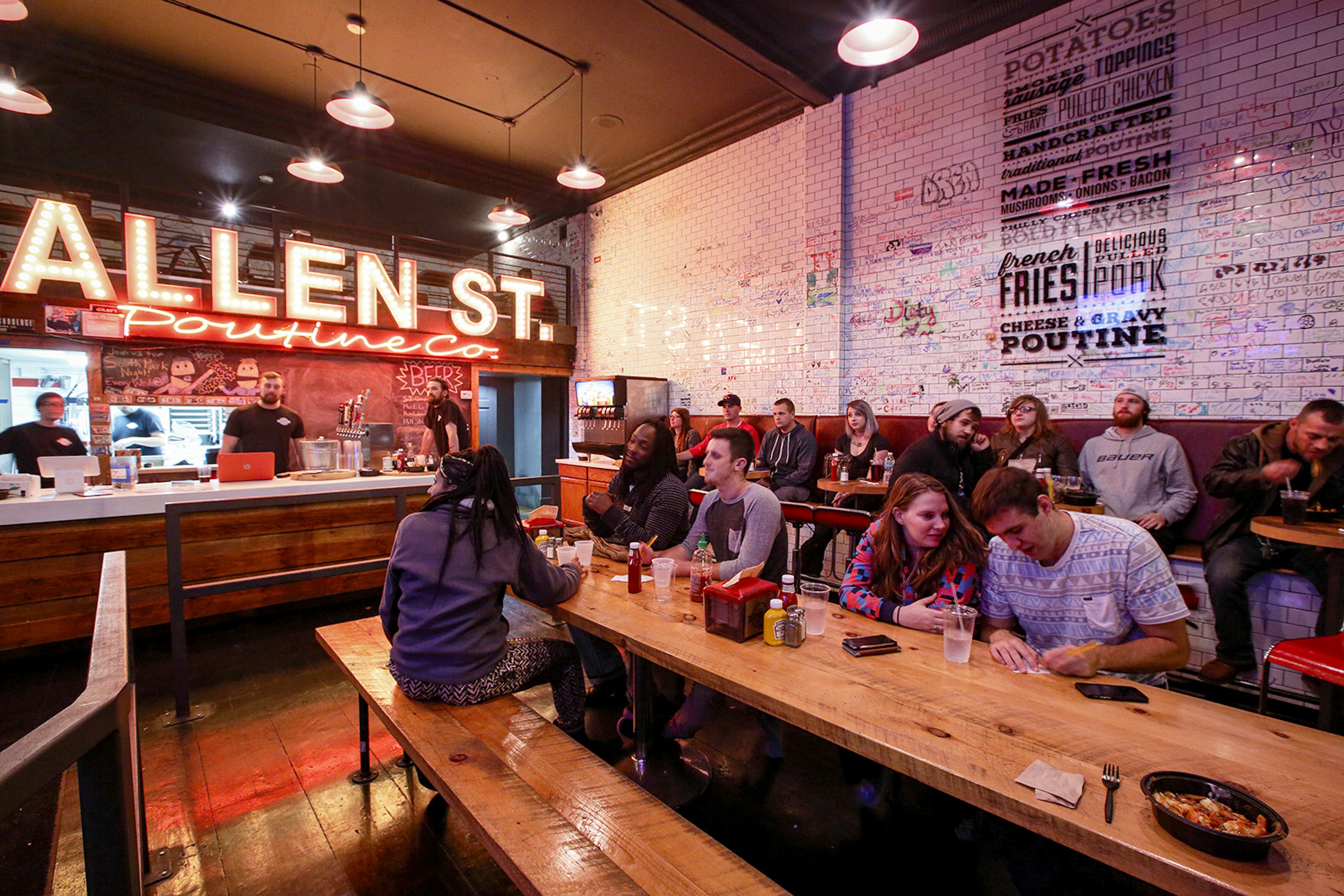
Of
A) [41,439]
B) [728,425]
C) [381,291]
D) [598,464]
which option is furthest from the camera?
[598,464]

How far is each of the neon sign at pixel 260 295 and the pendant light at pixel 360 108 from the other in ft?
8.79

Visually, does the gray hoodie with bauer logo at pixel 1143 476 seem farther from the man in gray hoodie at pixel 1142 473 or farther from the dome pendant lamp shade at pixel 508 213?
the dome pendant lamp shade at pixel 508 213

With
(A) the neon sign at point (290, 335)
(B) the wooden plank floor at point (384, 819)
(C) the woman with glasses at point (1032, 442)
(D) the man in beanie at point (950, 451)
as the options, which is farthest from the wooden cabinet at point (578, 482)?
(B) the wooden plank floor at point (384, 819)

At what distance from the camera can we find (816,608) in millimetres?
2113

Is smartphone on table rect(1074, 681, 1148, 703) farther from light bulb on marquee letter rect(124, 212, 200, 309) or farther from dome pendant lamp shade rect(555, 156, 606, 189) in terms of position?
light bulb on marquee letter rect(124, 212, 200, 309)

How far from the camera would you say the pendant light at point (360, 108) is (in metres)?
4.75

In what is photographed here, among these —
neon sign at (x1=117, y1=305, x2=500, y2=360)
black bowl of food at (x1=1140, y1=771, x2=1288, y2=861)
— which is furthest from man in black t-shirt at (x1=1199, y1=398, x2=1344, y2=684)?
neon sign at (x1=117, y1=305, x2=500, y2=360)

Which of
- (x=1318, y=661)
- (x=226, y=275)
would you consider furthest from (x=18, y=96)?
(x=1318, y=661)

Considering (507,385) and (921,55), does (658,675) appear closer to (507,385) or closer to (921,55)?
(921,55)

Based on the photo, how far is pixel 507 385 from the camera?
1199cm

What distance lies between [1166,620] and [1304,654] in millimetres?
1284

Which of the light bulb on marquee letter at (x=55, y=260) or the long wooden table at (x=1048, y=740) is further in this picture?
the light bulb on marquee letter at (x=55, y=260)

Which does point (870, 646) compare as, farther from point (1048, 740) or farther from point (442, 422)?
point (442, 422)

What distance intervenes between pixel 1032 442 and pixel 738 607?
375cm
